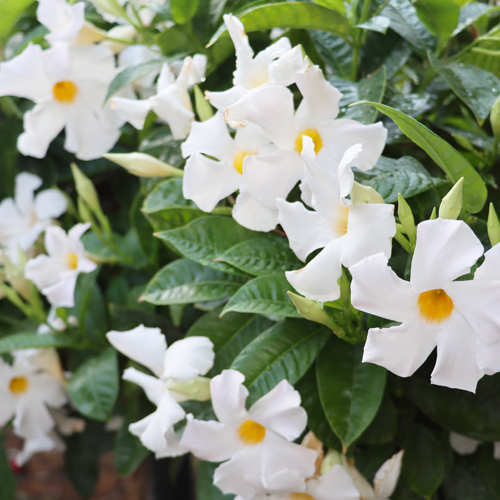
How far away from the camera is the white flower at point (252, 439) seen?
50 cm

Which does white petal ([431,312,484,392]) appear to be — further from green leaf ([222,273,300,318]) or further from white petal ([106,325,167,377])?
white petal ([106,325,167,377])

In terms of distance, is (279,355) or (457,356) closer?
(457,356)

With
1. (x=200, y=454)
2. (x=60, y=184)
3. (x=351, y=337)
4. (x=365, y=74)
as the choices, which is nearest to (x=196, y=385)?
(x=200, y=454)

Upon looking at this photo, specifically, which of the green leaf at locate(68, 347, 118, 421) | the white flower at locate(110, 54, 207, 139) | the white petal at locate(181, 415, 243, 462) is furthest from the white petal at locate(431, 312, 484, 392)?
the green leaf at locate(68, 347, 118, 421)

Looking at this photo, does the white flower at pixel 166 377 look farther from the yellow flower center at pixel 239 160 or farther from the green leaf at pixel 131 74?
the green leaf at pixel 131 74

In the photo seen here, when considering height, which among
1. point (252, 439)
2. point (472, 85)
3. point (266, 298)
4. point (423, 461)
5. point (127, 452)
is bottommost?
point (127, 452)

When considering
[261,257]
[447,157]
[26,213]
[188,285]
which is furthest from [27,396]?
[447,157]

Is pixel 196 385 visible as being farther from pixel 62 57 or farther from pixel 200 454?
pixel 62 57

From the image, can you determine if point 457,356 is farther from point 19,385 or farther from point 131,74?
point 19,385

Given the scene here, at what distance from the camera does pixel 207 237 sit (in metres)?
0.59

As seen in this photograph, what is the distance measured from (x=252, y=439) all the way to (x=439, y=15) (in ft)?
1.65

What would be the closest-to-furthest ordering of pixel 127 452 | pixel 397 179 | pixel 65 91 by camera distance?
pixel 397 179
pixel 65 91
pixel 127 452

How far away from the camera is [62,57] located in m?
0.66

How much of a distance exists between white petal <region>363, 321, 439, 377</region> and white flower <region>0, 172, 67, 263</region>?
25.0 inches
